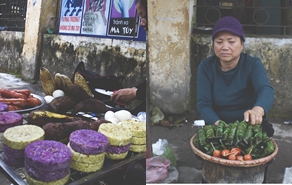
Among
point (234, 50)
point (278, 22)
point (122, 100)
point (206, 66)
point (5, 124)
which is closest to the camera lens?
point (5, 124)

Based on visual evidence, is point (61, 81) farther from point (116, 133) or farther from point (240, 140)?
point (240, 140)

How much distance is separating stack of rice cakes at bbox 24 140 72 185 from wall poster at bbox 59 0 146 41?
2221 millimetres

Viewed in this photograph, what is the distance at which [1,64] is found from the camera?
12.6 feet

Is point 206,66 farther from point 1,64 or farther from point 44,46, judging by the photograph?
point 44,46

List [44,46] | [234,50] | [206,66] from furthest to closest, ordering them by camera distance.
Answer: [44,46], [206,66], [234,50]

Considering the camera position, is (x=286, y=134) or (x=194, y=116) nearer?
(x=286, y=134)

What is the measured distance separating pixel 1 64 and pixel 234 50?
319 cm

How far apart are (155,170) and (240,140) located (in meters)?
0.60

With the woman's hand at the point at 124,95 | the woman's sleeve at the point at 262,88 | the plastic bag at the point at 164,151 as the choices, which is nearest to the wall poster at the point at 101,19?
the woman's hand at the point at 124,95

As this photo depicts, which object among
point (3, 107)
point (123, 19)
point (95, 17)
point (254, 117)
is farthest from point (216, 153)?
point (95, 17)

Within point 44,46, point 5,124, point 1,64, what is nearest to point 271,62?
point 5,124

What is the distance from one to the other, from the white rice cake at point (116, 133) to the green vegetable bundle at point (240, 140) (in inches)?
17.1

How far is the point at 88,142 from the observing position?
1.41m

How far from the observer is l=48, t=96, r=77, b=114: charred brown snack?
206 centimetres
